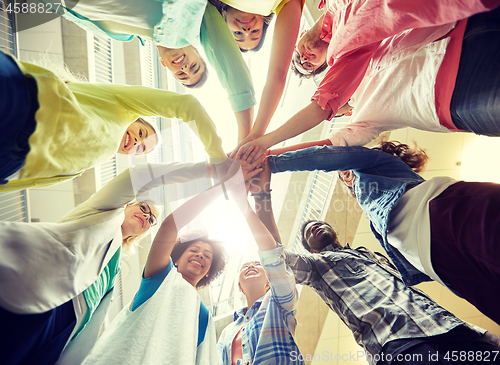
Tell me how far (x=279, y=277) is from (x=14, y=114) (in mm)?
1179

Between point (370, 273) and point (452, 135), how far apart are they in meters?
2.04

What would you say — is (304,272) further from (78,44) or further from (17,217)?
(78,44)

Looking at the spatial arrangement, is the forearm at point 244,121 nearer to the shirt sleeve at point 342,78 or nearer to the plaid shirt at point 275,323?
the shirt sleeve at point 342,78

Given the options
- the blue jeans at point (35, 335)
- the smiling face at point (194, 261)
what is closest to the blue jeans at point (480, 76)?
the blue jeans at point (35, 335)

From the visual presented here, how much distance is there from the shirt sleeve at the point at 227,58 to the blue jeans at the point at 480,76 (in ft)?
2.37

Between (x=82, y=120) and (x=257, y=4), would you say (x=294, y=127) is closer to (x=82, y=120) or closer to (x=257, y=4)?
(x=257, y=4)

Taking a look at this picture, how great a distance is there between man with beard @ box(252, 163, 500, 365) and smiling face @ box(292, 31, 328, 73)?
92 cm

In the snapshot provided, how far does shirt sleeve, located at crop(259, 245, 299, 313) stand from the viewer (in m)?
1.14

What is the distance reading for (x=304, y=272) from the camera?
4.66 feet

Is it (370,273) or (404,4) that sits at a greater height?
(404,4)

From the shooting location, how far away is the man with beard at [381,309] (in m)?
0.82

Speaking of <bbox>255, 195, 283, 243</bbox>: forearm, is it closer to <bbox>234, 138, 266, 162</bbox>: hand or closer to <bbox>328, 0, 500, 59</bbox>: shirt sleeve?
<bbox>234, 138, 266, 162</bbox>: hand

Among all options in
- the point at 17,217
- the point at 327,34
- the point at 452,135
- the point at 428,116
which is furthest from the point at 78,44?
the point at 452,135

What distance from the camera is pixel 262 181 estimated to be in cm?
102
